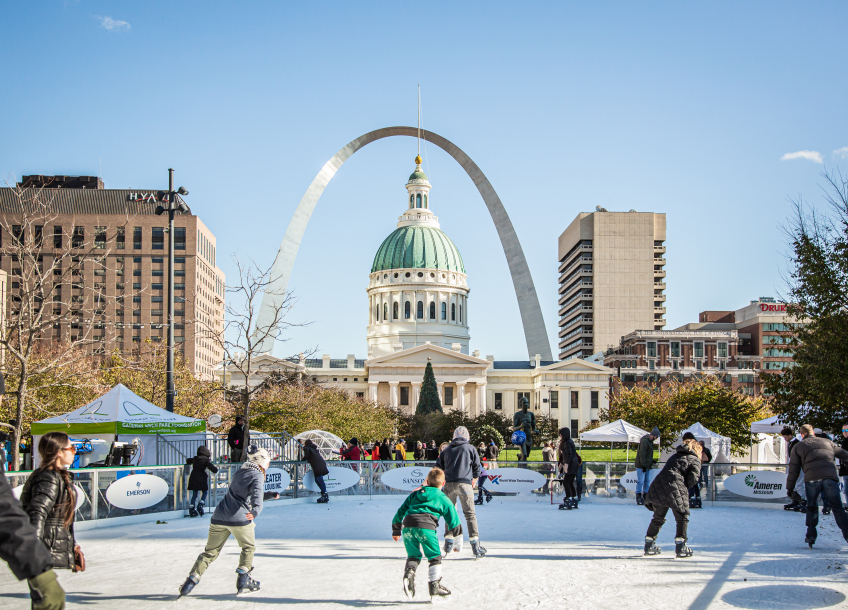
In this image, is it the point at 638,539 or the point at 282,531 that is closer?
the point at 638,539

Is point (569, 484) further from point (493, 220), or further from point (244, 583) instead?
point (493, 220)

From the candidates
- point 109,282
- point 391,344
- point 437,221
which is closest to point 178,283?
point 109,282

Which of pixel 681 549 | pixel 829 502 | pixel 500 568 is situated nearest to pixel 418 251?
pixel 829 502

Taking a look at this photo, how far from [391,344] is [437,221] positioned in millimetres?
22148

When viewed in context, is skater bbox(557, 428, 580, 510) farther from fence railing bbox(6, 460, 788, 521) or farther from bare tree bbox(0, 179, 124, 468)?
bare tree bbox(0, 179, 124, 468)

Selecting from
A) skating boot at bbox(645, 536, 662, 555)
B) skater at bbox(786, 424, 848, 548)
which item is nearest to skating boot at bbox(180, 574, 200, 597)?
skating boot at bbox(645, 536, 662, 555)

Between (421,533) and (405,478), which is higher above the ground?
(421,533)

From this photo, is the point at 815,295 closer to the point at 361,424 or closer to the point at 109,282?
the point at 361,424

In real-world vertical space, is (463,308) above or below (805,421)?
above

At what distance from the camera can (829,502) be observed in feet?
41.7

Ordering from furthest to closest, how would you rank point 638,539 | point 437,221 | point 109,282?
point 437,221 → point 109,282 → point 638,539

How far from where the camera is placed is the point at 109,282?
116 m

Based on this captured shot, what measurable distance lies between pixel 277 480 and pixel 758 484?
12274 millimetres

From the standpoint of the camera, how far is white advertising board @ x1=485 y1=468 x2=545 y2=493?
943 inches
